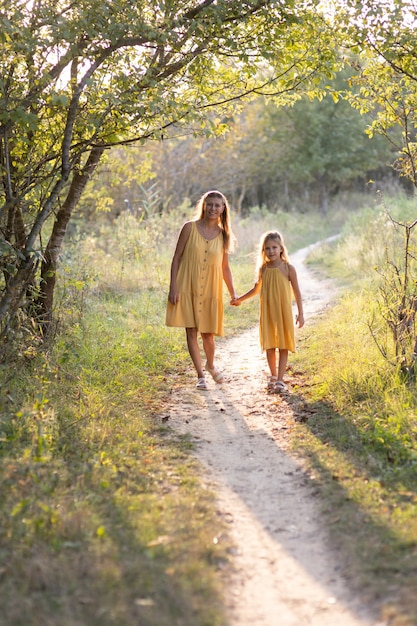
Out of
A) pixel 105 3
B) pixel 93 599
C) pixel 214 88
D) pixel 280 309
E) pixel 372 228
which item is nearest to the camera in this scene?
pixel 93 599

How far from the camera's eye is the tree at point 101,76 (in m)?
5.32

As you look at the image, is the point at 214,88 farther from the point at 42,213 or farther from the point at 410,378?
the point at 410,378

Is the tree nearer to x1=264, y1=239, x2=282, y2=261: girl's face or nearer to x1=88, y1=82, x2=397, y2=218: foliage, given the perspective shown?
x1=264, y1=239, x2=282, y2=261: girl's face

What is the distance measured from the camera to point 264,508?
13.8 ft

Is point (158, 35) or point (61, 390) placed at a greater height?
point (158, 35)

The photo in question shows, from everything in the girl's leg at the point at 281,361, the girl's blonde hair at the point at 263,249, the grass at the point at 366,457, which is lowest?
the grass at the point at 366,457

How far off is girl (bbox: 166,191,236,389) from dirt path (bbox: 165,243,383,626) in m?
0.77

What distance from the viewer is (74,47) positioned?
524 cm

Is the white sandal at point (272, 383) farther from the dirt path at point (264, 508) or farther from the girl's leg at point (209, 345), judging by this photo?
the girl's leg at point (209, 345)

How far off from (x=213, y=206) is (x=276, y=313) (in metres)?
1.25

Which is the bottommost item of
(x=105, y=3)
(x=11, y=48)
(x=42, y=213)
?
(x=42, y=213)

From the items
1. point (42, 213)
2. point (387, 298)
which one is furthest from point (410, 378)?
point (42, 213)

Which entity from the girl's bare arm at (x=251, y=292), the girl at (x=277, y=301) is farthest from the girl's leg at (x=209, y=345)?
the girl at (x=277, y=301)

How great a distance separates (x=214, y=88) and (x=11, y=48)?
A: 9.33 feet
